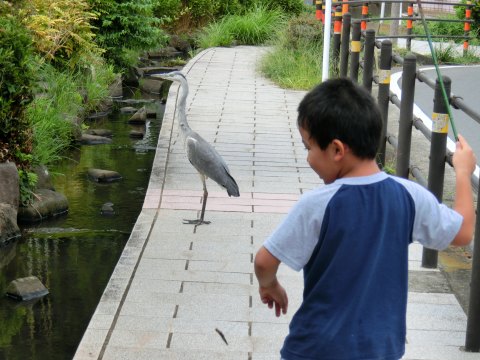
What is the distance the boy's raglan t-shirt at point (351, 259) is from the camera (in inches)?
106

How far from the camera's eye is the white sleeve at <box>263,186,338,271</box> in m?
→ 2.70

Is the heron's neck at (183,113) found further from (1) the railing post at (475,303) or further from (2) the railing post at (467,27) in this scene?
(2) the railing post at (467,27)

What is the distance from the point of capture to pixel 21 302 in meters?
6.03

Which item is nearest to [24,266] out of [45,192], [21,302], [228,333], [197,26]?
[21,302]

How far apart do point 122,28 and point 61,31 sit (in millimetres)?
3243

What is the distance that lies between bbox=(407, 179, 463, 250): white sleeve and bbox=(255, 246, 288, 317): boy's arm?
0.45 m

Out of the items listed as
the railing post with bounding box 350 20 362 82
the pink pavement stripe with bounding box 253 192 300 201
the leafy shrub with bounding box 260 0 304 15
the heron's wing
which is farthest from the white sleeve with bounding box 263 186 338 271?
the leafy shrub with bounding box 260 0 304 15

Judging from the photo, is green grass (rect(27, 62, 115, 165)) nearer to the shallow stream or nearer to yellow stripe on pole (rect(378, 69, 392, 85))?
the shallow stream

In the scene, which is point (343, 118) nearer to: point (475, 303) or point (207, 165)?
point (475, 303)

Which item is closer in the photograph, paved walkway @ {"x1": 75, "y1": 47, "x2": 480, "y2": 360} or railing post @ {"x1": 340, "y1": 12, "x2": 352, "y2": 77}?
paved walkway @ {"x1": 75, "y1": 47, "x2": 480, "y2": 360}

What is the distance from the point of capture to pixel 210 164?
23.6 feet

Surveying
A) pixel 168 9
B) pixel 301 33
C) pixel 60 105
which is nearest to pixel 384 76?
pixel 60 105

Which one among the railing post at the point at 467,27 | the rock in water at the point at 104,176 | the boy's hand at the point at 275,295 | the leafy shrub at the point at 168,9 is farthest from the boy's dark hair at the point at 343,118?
the leafy shrub at the point at 168,9

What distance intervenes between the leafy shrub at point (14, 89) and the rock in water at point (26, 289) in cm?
172
